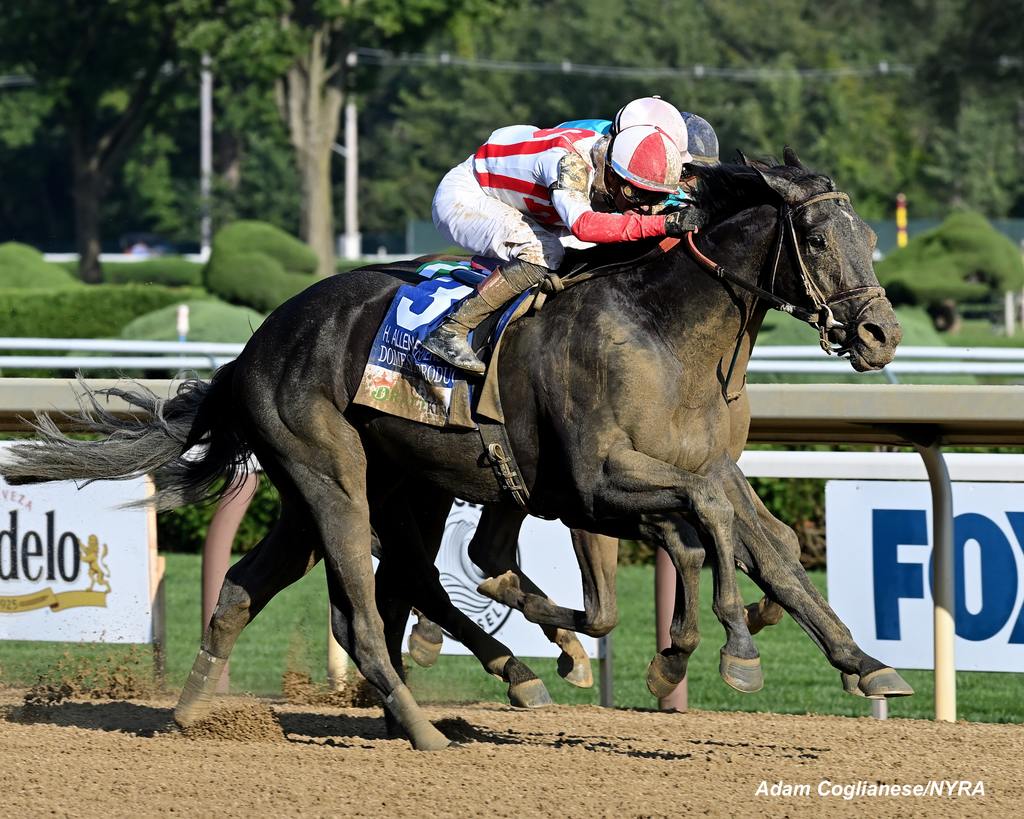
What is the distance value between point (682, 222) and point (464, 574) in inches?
82.3

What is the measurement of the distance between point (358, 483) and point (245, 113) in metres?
40.9

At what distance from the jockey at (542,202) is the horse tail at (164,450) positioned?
1003mm

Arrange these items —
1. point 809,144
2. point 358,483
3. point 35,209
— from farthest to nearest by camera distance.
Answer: point 35,209
point 809,144
point 358,483

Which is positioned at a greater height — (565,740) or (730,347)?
(730,347)

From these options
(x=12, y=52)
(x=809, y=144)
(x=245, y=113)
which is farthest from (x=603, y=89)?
(x=12, y=52)

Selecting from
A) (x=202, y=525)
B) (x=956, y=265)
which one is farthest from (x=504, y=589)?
(x=956, y=265)

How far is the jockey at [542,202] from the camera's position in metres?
4.52

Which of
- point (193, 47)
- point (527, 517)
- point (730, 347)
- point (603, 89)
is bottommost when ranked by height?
point (527, 517)

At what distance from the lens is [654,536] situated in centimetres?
438

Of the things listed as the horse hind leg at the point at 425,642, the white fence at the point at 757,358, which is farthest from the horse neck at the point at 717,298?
the white fence at the point at 757,358

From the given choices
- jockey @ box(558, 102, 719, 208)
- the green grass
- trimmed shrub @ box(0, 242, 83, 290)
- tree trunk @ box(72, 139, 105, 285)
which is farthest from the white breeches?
tree trunk @ box(72, 139, 105, 285)

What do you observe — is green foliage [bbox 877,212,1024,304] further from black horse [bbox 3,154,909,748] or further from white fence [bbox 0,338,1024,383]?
black horse [bbox 3,154,909,748]

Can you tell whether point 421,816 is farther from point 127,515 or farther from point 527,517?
point 127,515

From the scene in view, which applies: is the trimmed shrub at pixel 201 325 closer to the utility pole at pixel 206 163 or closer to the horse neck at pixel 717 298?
the horse neck at pixel 717 298
